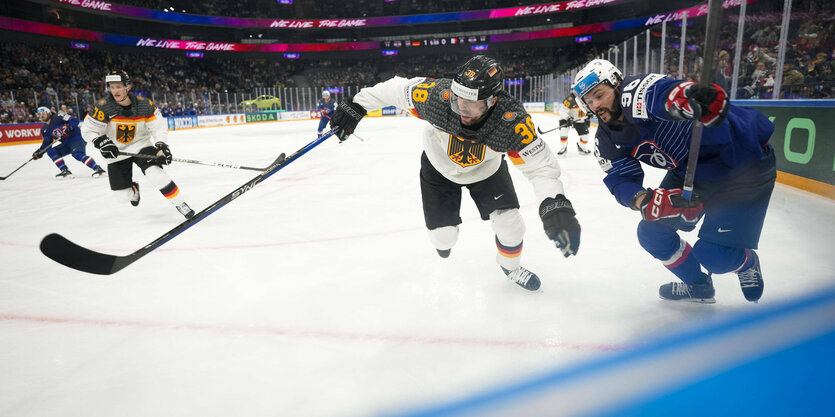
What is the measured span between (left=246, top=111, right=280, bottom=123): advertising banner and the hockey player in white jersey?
20415mm

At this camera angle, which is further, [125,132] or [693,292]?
[125,132]

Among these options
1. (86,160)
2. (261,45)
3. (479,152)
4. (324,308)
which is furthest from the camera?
(261,45)

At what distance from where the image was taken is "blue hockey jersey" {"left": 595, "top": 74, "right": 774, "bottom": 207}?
1.79 metres

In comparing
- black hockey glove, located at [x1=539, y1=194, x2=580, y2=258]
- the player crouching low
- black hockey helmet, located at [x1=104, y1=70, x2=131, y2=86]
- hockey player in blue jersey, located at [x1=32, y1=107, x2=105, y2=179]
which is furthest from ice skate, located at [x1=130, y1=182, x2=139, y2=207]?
black hockey glove, located at [x1=539, y1=194, x2=580, y2=258]

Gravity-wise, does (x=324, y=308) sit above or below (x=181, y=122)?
below

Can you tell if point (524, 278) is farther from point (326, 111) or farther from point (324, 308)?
point (326, 111)

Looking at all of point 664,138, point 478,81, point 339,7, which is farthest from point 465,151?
point 339,7

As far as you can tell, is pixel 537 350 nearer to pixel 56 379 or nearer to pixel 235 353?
pixel 235 353

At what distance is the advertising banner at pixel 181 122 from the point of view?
17844 mm

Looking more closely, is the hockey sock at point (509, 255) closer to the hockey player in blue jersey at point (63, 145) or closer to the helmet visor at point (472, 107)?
the helmet visor at point (472, 107)

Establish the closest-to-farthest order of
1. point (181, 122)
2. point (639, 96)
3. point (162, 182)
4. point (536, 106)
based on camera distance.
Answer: point (639, 96) → point (162, 182) → point (181, 122) → point (536, 106)

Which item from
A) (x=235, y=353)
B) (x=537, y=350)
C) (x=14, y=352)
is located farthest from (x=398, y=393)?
(x=14, y=352)

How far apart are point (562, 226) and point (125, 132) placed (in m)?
4.40

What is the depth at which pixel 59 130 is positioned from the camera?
7.17 metres
